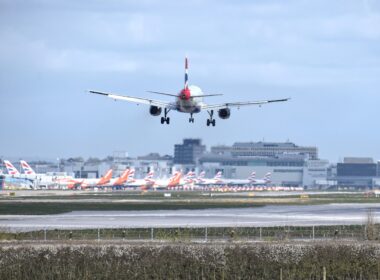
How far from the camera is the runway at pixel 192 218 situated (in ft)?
357

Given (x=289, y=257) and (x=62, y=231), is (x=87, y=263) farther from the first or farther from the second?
(x=62, y=231)

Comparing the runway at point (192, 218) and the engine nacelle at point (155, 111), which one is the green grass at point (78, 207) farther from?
the engine nacelle at point (155, 111)

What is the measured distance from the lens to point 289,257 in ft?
220

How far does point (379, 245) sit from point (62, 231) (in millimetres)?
34439

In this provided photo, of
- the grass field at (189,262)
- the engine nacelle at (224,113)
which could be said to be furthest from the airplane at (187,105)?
the grass field at (189,262)

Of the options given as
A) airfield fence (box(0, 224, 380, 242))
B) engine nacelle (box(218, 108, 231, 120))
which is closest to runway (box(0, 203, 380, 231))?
airfield fence (box(0, 224, 380, 242))

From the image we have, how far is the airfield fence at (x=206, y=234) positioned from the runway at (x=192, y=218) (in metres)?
7.06

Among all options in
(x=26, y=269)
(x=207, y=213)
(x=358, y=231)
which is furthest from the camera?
(x=207, y=213)

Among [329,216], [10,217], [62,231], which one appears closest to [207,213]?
[329,216]

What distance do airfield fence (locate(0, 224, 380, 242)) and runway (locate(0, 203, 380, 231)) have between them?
7061mm

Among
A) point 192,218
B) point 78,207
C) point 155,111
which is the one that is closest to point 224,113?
point 155,111

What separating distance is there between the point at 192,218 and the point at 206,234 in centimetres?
3235

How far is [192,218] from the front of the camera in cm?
12262

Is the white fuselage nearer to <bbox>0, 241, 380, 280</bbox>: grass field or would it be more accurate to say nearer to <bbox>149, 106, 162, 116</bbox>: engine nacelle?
<bbox>149, 106, 162, 116</bbox>: engine nacelle
